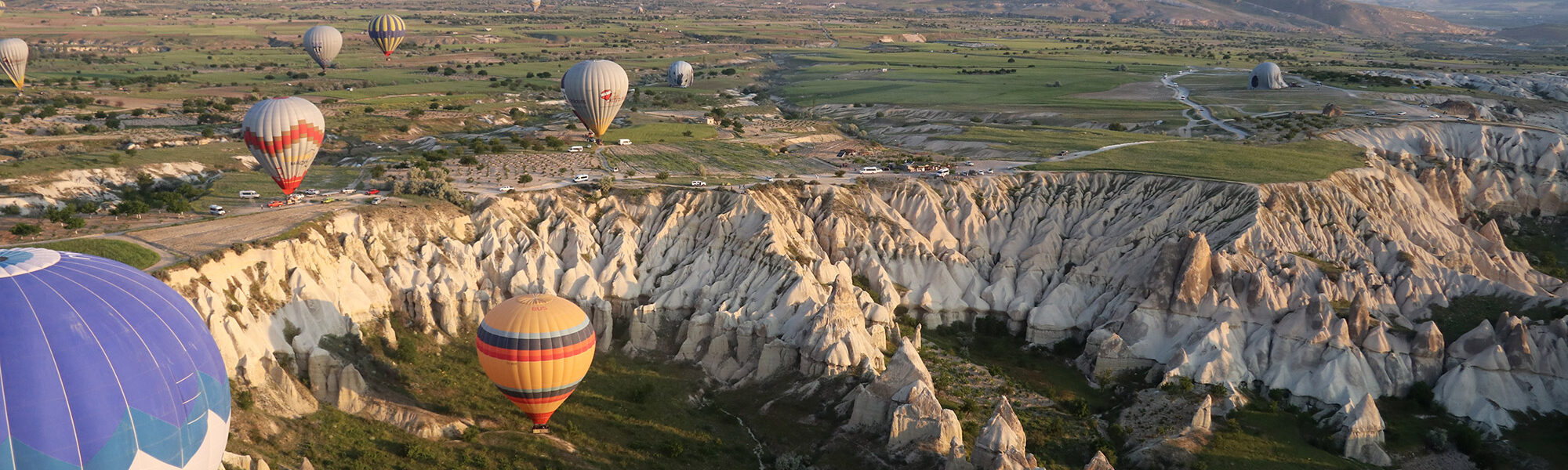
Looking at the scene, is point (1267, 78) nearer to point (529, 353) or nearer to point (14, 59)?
point (529, 353)

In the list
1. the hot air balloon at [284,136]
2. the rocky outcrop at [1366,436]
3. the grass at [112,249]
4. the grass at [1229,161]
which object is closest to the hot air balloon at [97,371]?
the grass at [112,249]

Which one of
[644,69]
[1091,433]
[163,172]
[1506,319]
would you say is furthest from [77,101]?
[1506,319]

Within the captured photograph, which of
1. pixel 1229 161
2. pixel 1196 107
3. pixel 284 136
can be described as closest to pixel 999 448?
pixel 1229 161

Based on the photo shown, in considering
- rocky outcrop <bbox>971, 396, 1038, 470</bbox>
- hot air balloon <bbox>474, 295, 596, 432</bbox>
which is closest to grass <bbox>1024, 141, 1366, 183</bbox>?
rocky outcrop <bbox>971, 396, 1038, 470</bbox>

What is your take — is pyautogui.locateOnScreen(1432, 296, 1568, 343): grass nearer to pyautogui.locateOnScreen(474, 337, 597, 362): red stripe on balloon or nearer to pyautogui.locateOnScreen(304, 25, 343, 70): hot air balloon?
pyautogui.locateOnScreen(474, 337, 597, 362): red stripe on balloon

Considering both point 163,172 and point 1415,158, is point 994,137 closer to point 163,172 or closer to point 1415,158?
point 1415,158

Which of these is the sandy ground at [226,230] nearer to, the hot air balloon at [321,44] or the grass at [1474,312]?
the grass at [1474,312]
